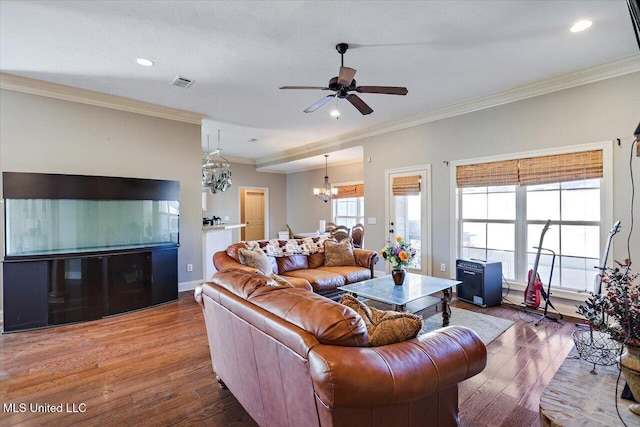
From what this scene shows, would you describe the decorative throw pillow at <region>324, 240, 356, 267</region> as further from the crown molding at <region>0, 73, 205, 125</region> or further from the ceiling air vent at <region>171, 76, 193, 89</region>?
the crown molding at <region>0, 73, 205, 125</region>

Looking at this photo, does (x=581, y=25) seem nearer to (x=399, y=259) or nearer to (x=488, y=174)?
(x=488, y=174)

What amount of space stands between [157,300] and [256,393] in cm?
322

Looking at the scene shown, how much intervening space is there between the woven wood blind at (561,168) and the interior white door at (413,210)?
1370 millimetres

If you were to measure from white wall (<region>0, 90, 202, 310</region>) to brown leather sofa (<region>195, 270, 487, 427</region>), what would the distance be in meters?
3.60

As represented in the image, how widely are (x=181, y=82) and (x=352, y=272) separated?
128 inches

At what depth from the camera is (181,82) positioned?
11.9ft

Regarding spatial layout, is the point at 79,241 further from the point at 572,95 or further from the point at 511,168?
the point at 572,95

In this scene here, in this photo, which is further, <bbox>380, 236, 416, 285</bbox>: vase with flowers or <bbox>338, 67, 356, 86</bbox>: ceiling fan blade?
<bbox>380, 236, 416, 285</bbox>: vase with flowers

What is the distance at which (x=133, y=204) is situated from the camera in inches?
161

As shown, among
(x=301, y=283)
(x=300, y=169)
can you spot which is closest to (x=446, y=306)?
(x=301, y=283)

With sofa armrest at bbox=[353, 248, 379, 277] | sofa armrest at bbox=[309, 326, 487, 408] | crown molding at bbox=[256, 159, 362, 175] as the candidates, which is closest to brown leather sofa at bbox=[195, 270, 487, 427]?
sofa armrest at bbox=[309, 326, 487, 408]

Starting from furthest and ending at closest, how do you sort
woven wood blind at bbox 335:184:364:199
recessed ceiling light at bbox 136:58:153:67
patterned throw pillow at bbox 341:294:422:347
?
woven wood blind at bbox 335:184:364:199 → recessed ceiling light at bbox 136:58:153:67 → patterned throw pillow at bbox 341:294:422:347

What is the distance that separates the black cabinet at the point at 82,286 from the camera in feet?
11.0

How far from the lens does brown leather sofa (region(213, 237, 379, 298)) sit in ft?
12.0
